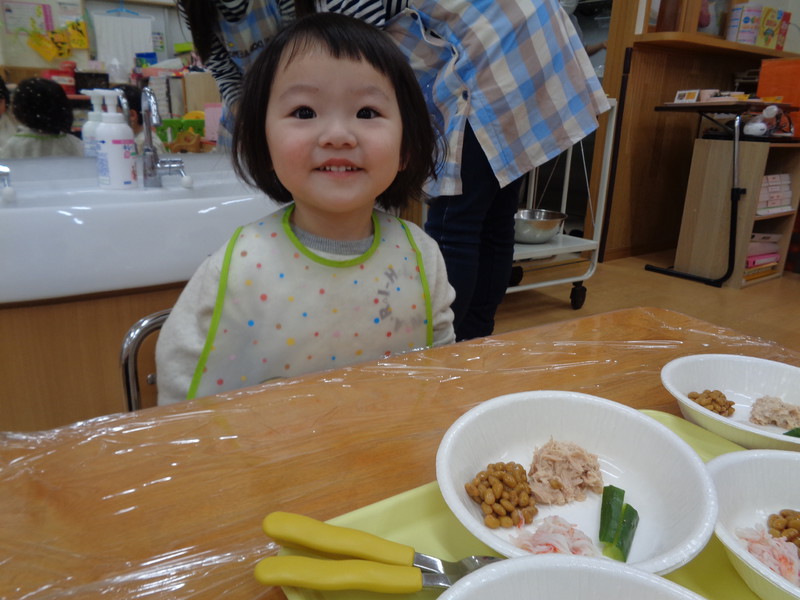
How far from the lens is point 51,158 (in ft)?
3.76

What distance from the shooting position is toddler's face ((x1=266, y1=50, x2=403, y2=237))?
637 mm

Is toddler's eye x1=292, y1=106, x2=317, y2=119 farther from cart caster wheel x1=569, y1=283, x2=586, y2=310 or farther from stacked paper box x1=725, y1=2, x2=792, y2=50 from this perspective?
stacked paper box x1=725, y1=2, x2=792, y2=50

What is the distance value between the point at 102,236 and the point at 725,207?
272 centimetres

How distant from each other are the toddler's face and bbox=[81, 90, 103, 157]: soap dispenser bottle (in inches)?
26.2

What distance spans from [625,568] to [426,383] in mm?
296

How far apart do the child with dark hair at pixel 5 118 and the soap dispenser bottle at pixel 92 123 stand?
0.12 m

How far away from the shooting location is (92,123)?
1.16m

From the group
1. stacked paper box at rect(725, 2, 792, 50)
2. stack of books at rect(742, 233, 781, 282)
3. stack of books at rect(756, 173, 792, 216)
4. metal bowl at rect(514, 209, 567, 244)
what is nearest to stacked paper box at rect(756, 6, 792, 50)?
stacked paper box at rect(725, 2, 792, 50)

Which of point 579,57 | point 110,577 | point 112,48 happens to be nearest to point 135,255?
point 112,48

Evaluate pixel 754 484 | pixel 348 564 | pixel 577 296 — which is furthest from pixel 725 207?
pixel 348 564

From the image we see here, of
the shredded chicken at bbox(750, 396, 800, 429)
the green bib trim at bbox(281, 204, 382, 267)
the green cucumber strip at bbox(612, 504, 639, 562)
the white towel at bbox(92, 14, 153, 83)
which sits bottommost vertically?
the green cucumber strip at bbox(612, 504, 639, 562)

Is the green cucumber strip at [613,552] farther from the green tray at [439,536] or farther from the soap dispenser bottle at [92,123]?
the soap dispenser bottle at [92,123]

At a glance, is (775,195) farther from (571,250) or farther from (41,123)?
(41,123)

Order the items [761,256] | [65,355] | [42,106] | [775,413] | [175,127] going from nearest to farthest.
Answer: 1. [775,413]
2. [65,355]
3. [42,106]
4. [175,127]
5. [761,256]
